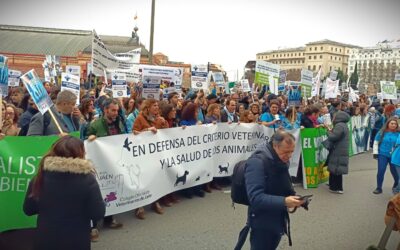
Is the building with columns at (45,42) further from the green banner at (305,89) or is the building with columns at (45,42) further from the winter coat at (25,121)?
the winter coat at (25,121)

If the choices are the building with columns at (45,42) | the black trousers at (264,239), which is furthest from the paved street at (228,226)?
the building with columns at (45,42)

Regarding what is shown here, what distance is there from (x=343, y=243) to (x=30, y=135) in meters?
4.23

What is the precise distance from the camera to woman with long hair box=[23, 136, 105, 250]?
2902 millimetres

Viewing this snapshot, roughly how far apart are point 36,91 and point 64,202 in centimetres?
237

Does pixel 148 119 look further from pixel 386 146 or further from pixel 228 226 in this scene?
pixel 386 146

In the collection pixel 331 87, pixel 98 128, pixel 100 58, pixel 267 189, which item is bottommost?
pixel 267 189

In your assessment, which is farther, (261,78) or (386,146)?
(261,78)

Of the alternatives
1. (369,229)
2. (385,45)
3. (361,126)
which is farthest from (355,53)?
(369,229)

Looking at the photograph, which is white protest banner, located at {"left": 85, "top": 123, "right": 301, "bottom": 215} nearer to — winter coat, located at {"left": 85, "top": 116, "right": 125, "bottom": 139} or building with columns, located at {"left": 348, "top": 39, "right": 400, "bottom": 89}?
winter coat, located at {"left": 85, "top": 116, "right": 125, "bottom": 139}

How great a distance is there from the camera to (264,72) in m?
12.7

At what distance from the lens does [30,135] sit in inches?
197

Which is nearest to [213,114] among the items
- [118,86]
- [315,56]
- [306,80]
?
[118,86]

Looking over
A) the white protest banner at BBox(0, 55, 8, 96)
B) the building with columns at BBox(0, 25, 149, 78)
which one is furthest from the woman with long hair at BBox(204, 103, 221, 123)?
the building with columns at BBox(0, 25, 149, 78)

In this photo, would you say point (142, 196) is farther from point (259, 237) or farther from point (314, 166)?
point (314, 166)
